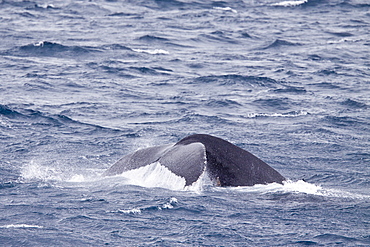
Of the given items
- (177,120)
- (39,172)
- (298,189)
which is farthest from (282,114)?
(298,189)

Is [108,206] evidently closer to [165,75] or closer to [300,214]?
[300,214]

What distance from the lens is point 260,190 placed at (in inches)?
368

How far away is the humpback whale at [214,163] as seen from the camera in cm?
905

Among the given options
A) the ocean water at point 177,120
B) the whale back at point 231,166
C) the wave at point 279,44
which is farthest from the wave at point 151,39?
the whale back at point 231,166

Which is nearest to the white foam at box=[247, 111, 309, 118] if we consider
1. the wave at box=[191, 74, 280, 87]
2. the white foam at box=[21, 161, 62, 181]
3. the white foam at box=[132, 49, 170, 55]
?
the wave at box=[191, 74, 280, 87]

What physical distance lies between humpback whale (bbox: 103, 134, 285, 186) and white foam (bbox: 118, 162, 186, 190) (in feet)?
0.28

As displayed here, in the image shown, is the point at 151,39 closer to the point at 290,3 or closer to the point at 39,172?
the point at 290,3

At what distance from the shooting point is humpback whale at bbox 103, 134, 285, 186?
9.05 m

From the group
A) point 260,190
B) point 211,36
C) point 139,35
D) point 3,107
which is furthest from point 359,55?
point 260,190

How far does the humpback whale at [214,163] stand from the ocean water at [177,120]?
18cm

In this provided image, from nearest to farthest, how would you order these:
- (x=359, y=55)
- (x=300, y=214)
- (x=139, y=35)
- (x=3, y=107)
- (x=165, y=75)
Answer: (x=300, y=214) → (x=3, y=107) → (x=165, y=75) → (x=359, y=55) → (x=139, y=35)

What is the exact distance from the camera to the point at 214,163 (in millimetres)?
9062

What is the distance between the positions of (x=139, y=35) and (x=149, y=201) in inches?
927

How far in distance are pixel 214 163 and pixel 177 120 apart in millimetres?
8111
